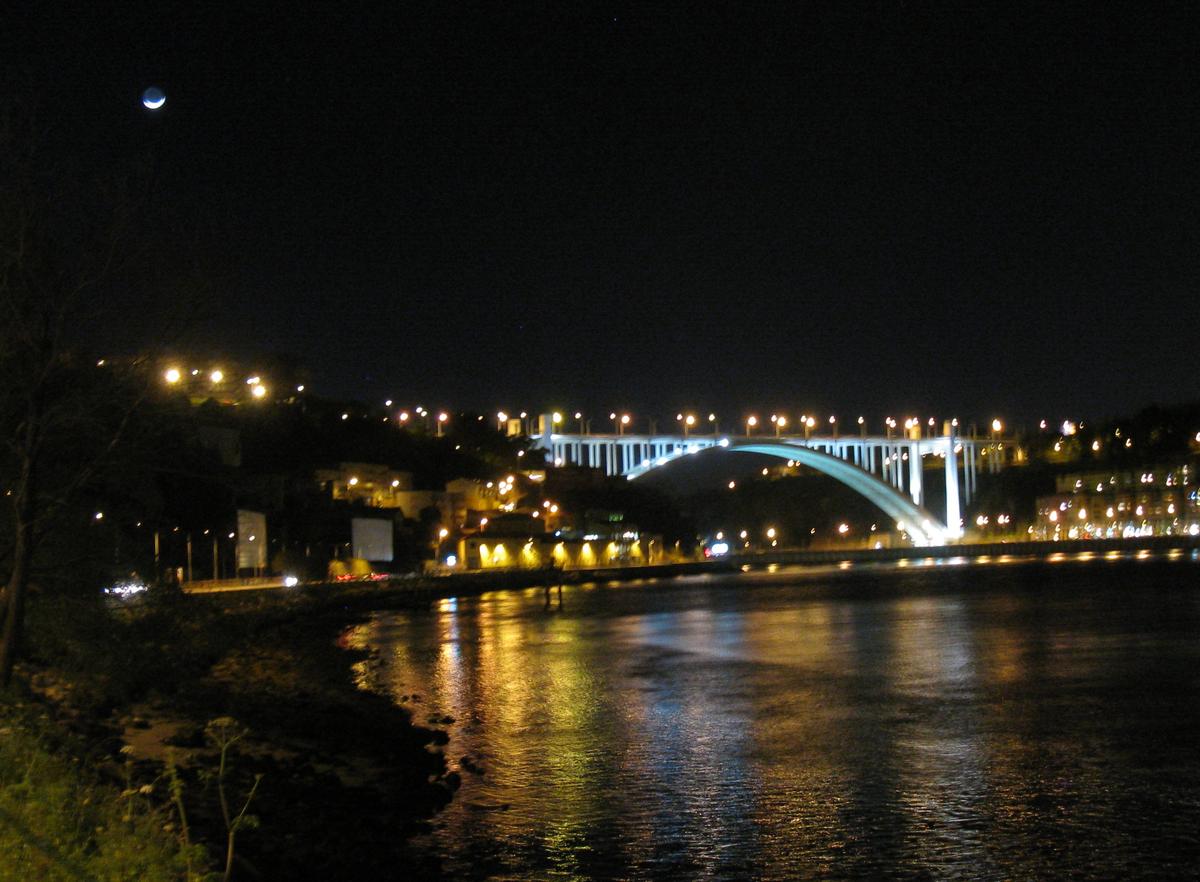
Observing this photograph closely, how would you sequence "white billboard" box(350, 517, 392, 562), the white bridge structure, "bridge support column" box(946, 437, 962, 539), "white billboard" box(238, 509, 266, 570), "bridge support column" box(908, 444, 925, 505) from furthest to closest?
"bridge support column" box(908, 444, 925, 505) < "bridge support column" box(946, 437, 962, 539) < the white bridge structure < "white billboard" box(350, 517, 392, 562) < "white billboard" box(238, 509, 266, 570)

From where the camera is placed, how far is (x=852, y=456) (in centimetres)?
9688

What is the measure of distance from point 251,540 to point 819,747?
96.9ft

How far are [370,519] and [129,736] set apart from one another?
37432 millimetres

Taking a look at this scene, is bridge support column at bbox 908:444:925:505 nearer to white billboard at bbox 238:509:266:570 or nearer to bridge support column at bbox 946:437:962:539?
bridge support column at bbox 946:437:962:539

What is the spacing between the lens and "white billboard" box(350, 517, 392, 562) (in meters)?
46.9

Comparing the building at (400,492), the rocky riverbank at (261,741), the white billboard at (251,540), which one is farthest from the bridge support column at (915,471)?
the rocky riverbank at (261,741)

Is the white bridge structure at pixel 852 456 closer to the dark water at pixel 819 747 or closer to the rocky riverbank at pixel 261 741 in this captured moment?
the dark water at pixel 819 747

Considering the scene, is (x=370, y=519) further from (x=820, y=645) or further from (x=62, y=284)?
(x=62, y=284)

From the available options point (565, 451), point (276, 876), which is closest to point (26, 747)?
point (276, 876)

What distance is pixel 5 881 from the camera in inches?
190

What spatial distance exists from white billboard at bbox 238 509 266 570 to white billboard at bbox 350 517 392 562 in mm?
6820

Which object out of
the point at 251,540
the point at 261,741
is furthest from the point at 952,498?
the point at 261,741

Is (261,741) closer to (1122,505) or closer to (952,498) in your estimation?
(1122,505)

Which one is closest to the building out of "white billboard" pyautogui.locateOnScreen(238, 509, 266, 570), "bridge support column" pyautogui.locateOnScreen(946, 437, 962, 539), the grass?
"white billboard" pyautogui.locateOnScreen(238, 509, 266, 570)
